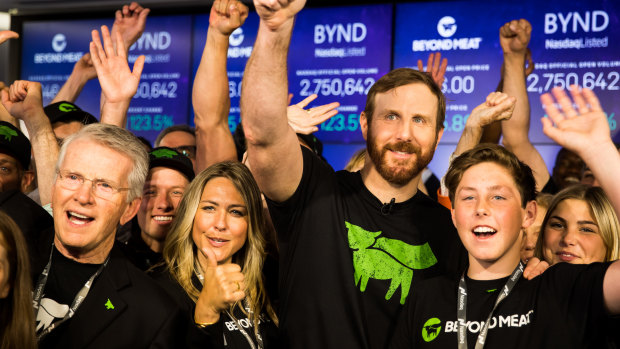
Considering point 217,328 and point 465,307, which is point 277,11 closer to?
point 217,328

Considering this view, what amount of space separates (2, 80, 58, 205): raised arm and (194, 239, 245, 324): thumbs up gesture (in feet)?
3.62

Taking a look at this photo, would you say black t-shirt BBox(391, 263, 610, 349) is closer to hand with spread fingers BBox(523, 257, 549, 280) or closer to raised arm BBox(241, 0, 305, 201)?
hand with spread fingers BBox(523, 257, 549, 280)

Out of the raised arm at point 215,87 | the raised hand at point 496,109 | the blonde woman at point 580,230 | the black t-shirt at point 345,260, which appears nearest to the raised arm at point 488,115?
the raised hand at point 496,109

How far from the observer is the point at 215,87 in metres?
3.57

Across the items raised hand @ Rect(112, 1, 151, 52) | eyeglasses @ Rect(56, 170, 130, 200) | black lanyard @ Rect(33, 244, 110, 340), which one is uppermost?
raised hand @ Rect(112, 1, 151, 52)

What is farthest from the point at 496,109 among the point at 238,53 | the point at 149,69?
the point at 149,69

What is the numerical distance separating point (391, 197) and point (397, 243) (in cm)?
19

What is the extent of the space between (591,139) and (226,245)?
1588 millimetres

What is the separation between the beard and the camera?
284cm

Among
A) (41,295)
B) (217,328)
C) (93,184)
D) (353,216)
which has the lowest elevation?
(217,328)

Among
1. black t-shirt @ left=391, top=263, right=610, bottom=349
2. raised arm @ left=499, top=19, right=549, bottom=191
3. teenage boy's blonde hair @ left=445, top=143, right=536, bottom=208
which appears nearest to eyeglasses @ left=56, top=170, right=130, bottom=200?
black t-shirt @ left=391, top=263, right=610, bottom=349

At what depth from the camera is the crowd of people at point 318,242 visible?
2.38 metres

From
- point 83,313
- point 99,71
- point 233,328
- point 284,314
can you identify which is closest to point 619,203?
point 284,314

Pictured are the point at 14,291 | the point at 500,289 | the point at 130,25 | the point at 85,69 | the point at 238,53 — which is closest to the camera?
the point at 14,291
